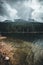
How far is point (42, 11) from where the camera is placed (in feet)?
4.38

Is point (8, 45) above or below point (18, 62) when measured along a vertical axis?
above

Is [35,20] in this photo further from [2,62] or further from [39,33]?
[2,62]

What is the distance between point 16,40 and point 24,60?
0.26 meters

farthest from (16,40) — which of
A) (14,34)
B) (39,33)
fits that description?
(39,33)

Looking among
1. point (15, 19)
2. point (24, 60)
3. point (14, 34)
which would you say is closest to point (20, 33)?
point (14, 34)

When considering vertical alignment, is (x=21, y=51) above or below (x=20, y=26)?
below

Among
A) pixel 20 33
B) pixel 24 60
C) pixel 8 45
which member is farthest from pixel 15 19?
pixel 24 60

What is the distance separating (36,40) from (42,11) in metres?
0.36

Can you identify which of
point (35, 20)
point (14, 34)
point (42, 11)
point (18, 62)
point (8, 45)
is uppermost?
point (42, 11)

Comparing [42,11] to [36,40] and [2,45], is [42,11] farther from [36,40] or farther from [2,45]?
[2,45]

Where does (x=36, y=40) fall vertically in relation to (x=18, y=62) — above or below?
above

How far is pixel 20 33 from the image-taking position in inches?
53.1

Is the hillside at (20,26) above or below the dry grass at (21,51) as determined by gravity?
above

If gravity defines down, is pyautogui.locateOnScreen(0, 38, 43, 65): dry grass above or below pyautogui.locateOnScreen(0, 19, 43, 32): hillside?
below
